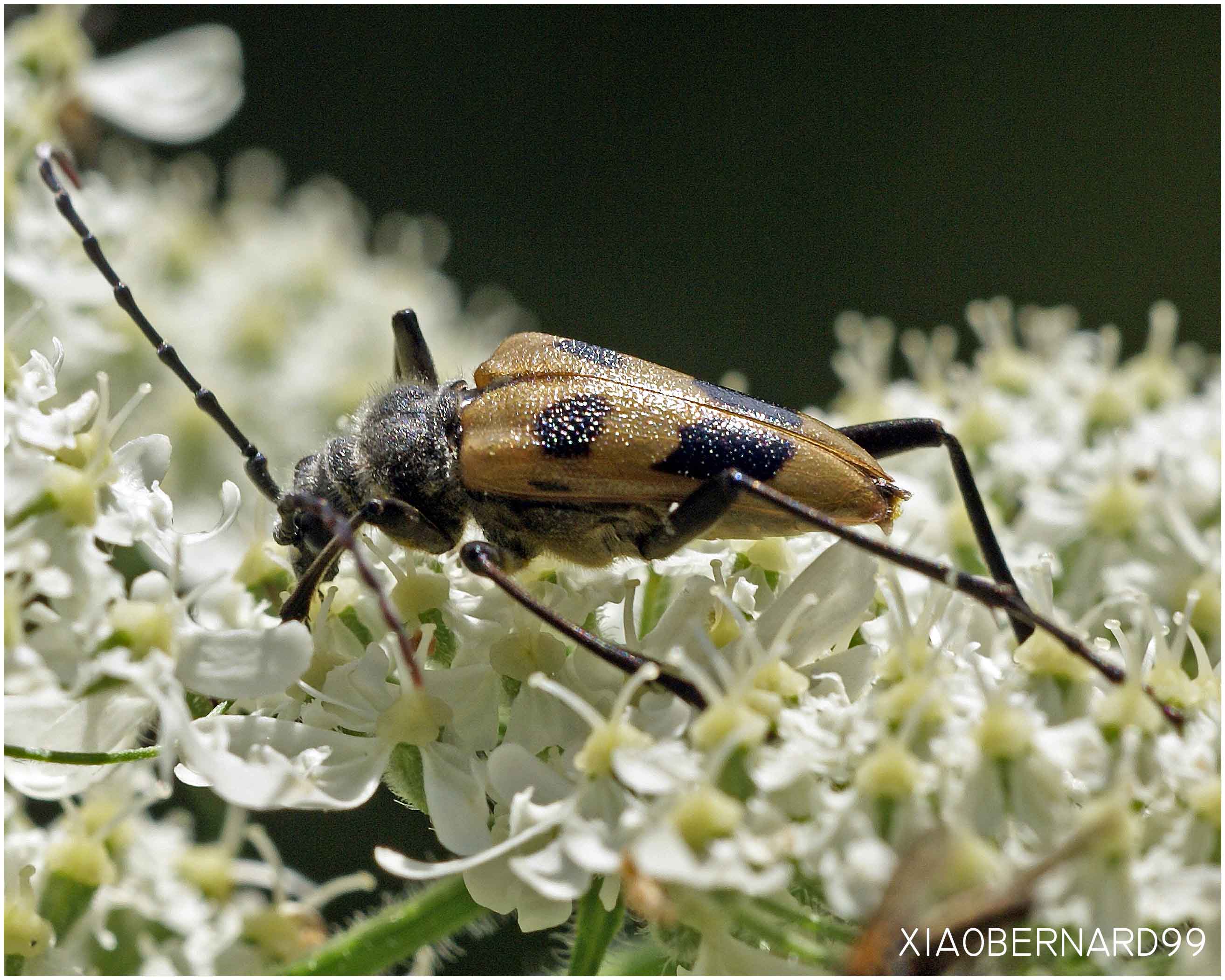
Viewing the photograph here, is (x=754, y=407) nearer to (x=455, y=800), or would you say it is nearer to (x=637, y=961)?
(x=455, y=800)

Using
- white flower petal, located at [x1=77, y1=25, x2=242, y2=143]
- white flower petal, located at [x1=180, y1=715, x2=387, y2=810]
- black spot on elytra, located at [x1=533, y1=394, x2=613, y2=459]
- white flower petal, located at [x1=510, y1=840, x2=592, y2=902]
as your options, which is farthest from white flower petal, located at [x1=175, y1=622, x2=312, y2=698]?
white flower petal, located at [x1=77, y1=25, x2=242, y2=143]

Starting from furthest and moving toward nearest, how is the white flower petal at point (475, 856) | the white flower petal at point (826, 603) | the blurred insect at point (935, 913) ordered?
1. the white flower petal at point (826, 603)
2. the white flower petal at point (475, 856)
3. the blurred insect at point (935, 913)

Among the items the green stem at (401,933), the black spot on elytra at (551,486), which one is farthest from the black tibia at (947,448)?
the green stem at (401,933)

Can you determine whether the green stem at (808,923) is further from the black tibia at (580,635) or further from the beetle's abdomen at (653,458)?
the beetle's abdomen at (653,458)

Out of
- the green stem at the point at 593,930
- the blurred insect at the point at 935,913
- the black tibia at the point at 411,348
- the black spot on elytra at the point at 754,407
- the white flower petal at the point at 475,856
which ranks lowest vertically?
the green stem at the point at 593,930

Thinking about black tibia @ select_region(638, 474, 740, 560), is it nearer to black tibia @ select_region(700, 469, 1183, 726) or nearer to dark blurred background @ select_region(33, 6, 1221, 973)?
black tibia @ select_region(700, 469, 1183, 726)

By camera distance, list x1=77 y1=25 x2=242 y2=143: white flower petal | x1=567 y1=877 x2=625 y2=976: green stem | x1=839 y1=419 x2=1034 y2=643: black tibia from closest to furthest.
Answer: x1=567 y1=877 x2=625 y2=976: green stem, x1=839 y1=419 x2=1034 y2=643: black tibia, x1=77 y1=25 x2=242 y2=143: white flower petal

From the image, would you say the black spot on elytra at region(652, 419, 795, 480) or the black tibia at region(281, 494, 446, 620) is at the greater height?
the black spot on elytra at region(652, 419, 795, 480)
